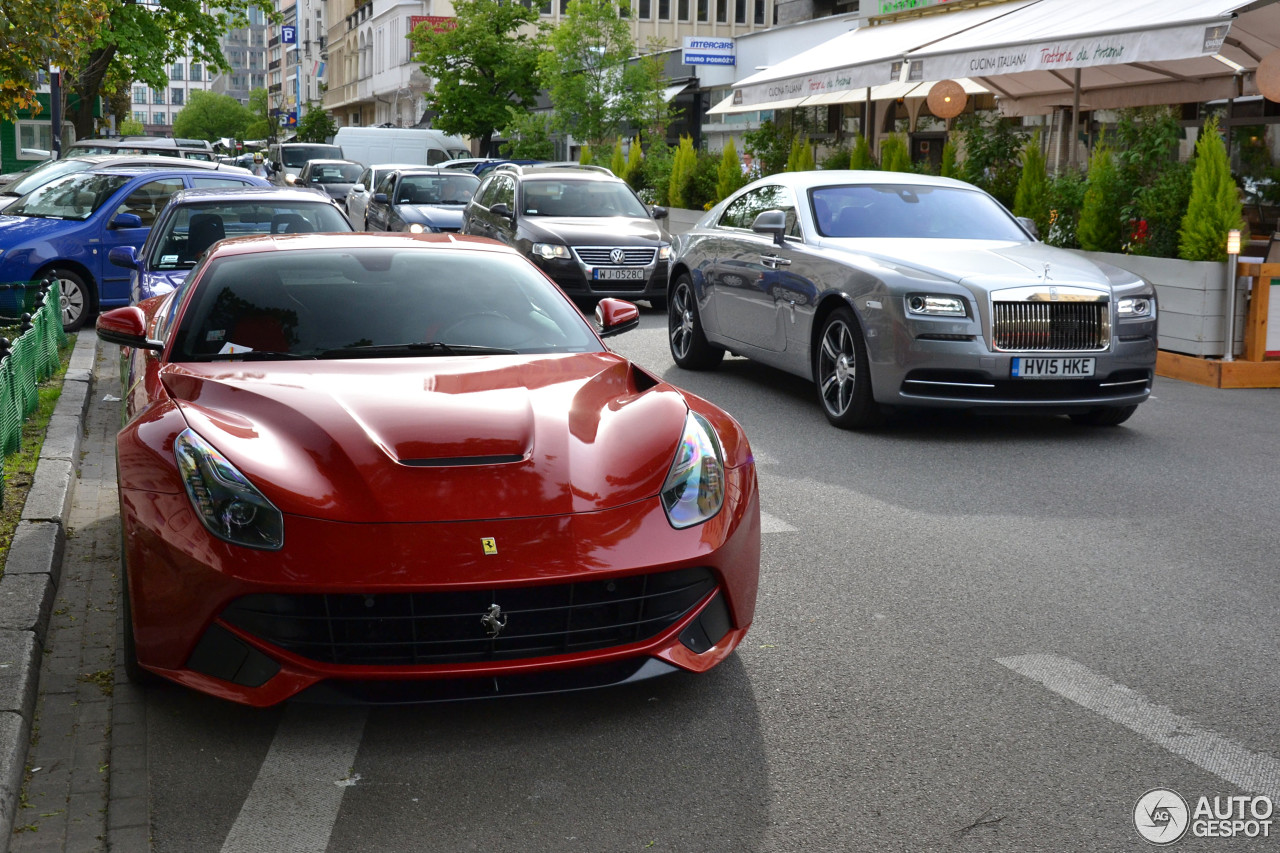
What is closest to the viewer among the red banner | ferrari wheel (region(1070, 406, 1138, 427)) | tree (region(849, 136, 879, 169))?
ferrari wheel (region(1070, 406, 1138, 427))

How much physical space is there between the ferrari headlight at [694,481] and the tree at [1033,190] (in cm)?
1104

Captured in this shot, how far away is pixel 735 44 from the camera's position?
39.9m

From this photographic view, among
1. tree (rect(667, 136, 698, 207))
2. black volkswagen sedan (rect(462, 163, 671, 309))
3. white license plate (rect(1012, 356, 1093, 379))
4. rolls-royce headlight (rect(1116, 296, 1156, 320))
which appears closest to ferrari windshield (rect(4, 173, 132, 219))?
black volkswagen sedan (rect(462, 163, 671, 309))

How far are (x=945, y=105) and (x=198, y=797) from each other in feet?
63.6

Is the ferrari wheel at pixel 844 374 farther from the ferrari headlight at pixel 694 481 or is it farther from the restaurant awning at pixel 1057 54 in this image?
the restaurant awning at pixel 1057 54

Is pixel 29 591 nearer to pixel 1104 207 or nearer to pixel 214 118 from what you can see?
pixel 1104 207

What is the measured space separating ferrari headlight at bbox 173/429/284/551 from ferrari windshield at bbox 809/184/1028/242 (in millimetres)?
6396

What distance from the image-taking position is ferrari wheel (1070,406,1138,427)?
913 cm

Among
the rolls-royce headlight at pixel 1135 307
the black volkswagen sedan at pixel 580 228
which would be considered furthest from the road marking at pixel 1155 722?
the black volkswagen sedan at pixel 580 228

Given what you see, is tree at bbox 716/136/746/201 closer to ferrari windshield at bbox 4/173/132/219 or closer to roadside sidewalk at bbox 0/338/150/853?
ferrari windshield at bbox 4/173/132/219

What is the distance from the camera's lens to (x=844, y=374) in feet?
29.3

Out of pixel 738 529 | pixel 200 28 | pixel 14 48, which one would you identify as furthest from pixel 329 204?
pixel 200 28

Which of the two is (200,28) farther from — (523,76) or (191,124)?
(191,124)

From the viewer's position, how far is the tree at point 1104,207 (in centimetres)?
1288
